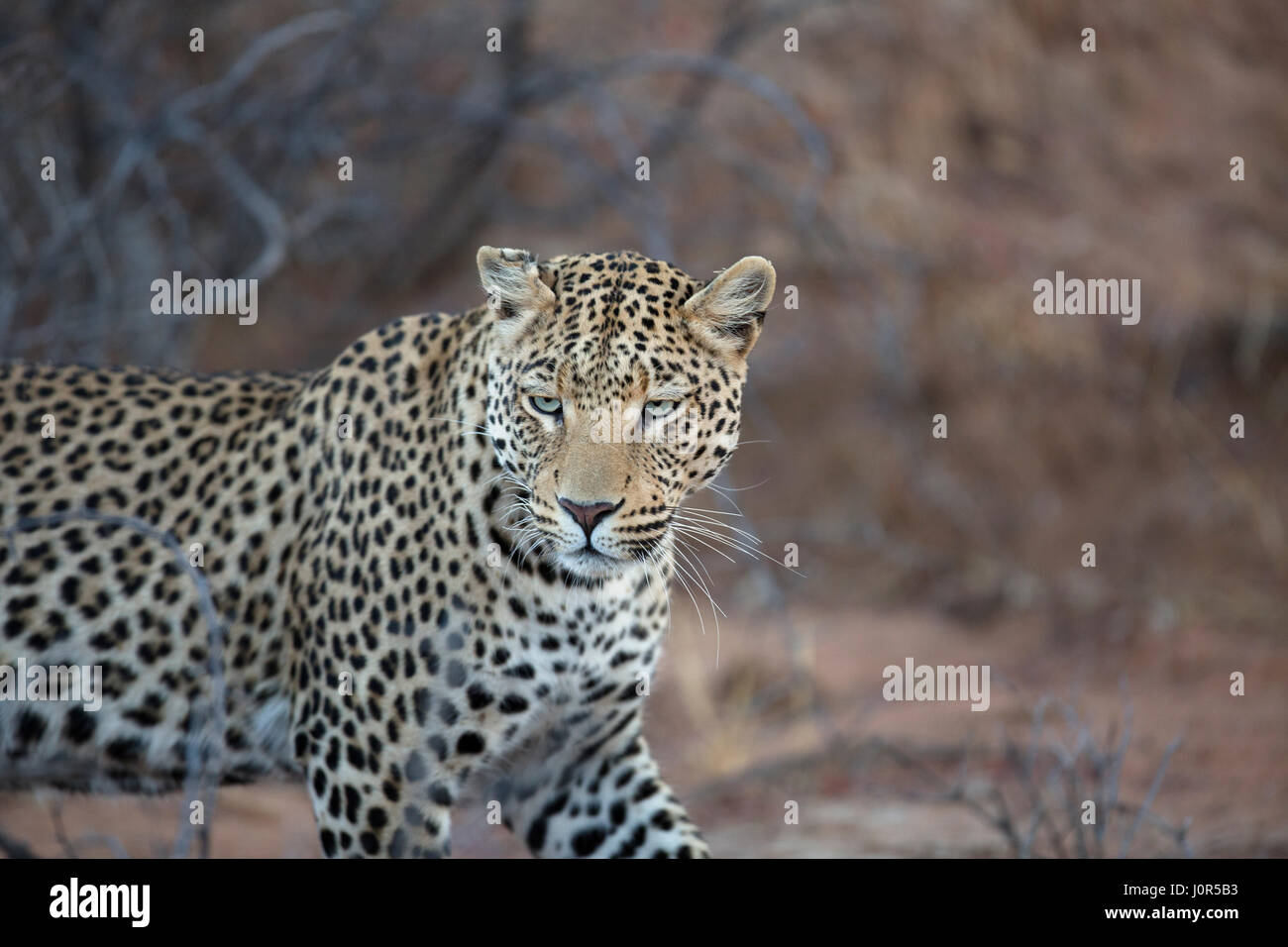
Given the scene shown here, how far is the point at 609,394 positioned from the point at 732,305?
1.55ft

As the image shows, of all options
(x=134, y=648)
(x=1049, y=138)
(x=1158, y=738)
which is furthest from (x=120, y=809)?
(x=1049, y=138)

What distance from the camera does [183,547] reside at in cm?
496

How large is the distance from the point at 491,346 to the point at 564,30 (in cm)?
802

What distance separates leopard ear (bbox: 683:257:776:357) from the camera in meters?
Result: 4.34
